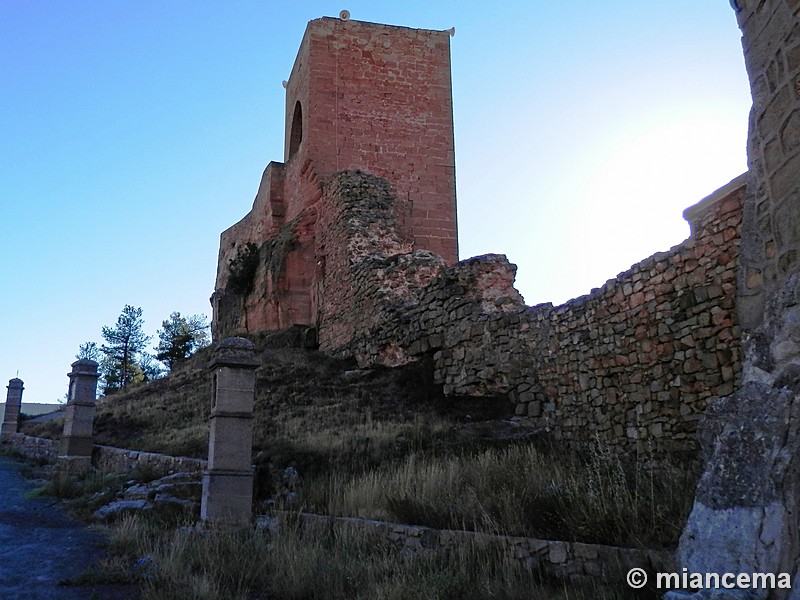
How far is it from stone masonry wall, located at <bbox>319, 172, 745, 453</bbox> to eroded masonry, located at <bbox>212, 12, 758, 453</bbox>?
0.02m

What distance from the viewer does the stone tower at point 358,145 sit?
19.1 m

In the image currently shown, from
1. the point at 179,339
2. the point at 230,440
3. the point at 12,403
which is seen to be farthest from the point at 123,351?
the point at 230,440

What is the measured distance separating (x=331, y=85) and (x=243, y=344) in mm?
13905

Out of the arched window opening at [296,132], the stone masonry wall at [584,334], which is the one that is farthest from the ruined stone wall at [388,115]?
the stone masonry wall at [584,334]

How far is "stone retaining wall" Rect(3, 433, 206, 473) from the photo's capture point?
893cm

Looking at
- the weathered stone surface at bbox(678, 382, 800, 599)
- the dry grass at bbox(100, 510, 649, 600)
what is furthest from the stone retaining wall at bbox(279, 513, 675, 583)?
the weathered stone surface at bbox(678, 382, 800, 599)

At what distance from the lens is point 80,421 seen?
11.7 metres

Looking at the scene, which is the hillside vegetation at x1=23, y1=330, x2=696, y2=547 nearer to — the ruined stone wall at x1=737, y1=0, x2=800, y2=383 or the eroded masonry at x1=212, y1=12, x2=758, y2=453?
the eroded masonry at x1=212, y1=12, x2=758, y2=453

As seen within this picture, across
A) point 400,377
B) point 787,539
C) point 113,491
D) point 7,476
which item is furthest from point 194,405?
point 787,539

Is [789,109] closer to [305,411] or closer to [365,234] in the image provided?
[305,411]

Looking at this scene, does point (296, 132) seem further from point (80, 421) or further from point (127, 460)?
point (127, 460)

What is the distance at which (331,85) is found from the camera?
1970cm

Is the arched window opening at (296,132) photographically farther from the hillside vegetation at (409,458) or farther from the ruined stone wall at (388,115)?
the hillside vegetation at (409,458)

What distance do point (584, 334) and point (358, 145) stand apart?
12108mm
